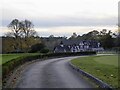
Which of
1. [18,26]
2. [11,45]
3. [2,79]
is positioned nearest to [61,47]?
[18,26]

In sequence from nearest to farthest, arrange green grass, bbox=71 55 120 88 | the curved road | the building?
the curved road → green grass, bbox=71 55 120 88 → the building

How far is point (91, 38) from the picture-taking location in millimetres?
170625

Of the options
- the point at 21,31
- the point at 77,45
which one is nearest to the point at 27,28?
the point at 21,31

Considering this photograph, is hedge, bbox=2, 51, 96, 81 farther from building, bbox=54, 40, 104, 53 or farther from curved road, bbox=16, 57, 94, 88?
building, bbox=54, 40, 104, 53

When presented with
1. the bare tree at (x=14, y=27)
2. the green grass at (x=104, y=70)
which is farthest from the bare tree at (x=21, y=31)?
the green grass at (x=104, y=70)

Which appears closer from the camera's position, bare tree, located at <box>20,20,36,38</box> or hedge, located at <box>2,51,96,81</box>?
hedge, located at <box>2,51,96,81</box>

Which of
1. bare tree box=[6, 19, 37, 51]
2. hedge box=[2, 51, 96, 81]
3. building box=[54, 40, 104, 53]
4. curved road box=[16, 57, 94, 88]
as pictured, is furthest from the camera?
building box=[54, 40, 104, 53]

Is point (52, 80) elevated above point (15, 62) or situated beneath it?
situated beneath

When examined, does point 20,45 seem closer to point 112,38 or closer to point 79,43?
point 112,38

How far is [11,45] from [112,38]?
46.2 m

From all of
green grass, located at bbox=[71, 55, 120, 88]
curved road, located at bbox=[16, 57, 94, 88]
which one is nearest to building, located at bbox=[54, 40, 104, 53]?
green grass, located at bbox=[71, 55, 120, 88]

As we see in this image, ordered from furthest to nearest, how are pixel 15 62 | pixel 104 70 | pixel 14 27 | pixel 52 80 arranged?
1. pixel 14 27
2. pixel 15 62
3. pixel 104 70
4. pixel 52 80

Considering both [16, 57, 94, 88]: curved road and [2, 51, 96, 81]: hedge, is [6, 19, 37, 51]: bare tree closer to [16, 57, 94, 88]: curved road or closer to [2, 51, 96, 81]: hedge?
[2, 51, 96, 81]: hedge

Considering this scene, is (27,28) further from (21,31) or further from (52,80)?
(52,80)
